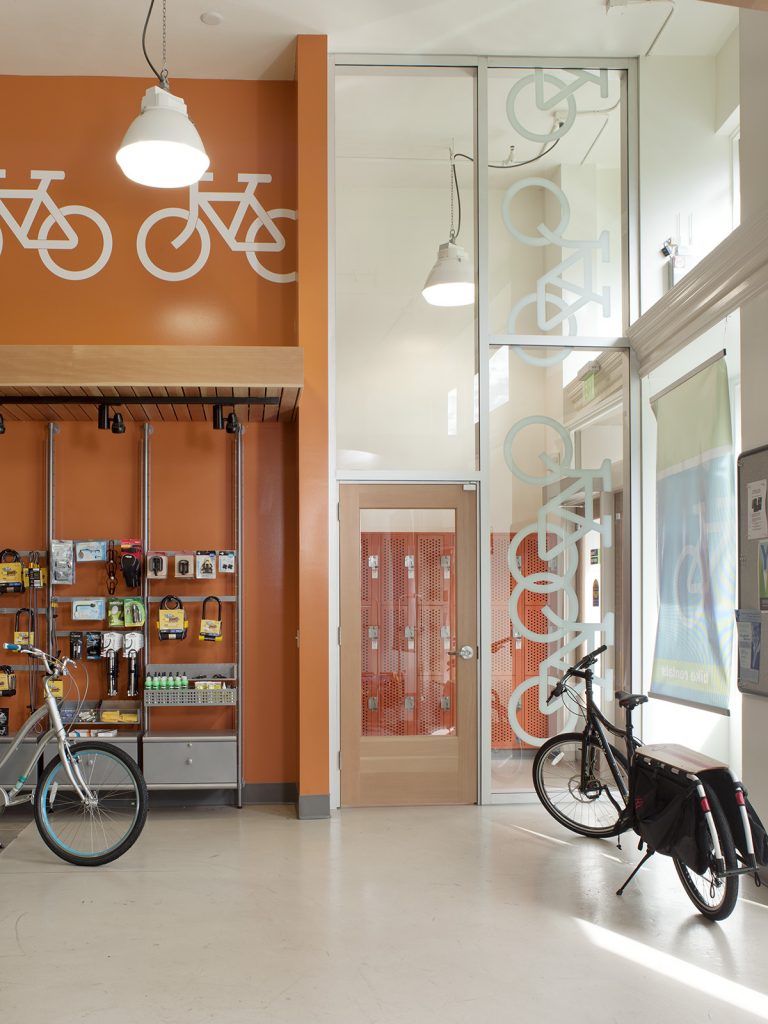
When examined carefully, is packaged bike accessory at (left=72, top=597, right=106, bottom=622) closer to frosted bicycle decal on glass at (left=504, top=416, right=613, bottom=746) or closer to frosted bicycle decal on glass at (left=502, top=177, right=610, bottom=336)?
frosted bicycle decal on glass at (left=504, top=416, right=613, bottom=746)

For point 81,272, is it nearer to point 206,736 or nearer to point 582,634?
point 206,736

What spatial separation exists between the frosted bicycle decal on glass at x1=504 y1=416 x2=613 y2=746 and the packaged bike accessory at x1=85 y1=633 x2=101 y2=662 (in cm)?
277

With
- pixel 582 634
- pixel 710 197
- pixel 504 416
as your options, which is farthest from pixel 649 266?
pixel 582 634

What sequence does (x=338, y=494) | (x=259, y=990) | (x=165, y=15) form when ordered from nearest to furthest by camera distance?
(x=259, y=990), (x=165, y=15), (x=338, y=494)

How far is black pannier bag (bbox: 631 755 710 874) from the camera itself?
3785 millimetres

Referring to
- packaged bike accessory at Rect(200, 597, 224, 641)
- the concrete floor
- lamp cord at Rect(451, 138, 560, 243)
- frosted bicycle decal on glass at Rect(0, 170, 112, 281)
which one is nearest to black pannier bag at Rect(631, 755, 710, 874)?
the concrete floor

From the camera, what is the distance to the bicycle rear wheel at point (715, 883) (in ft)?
12.2

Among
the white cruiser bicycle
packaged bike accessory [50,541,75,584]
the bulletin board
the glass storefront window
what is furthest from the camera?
the glass storefront window

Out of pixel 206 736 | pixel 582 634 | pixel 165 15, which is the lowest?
pixel 206 736

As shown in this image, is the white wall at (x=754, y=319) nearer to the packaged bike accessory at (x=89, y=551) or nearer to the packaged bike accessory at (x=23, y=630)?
the packaged bike accessory at (x=89, y=551)

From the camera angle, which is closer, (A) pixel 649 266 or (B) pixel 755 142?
(B) pixel 755 142

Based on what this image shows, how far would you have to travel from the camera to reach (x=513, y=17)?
19.1ft

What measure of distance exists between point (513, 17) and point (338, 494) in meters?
3.25

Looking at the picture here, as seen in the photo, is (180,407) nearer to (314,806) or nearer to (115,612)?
(115,612)
